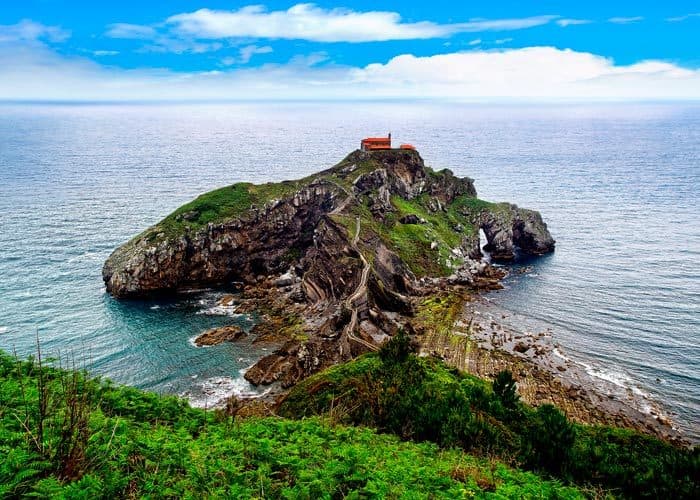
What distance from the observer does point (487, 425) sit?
25547 mm

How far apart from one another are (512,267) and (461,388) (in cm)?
5560

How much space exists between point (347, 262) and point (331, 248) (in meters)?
5.97

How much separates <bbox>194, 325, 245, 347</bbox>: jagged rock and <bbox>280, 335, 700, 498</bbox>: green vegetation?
22315 millimetres

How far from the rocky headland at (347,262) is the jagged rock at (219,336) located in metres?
0.25

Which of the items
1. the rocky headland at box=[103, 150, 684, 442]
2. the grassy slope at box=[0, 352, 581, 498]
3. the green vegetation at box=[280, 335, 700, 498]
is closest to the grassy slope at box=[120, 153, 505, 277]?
the rocky headland at box=[103, 150, 684, 442]

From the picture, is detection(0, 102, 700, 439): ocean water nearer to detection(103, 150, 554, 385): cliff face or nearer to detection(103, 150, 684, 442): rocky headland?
detection(103, 150, 684, 442): rocky headland

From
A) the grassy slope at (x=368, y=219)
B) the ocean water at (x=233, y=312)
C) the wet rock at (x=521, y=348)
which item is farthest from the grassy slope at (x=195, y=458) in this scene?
the grassy slope at (x=368, y=219)

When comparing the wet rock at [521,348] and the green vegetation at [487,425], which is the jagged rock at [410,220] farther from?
the green vegetation at [487,425]

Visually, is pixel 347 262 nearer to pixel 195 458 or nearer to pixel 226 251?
pixel 226 251

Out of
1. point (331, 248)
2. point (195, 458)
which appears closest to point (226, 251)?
point (331, 248)

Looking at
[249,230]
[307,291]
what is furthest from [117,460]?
[249,230]

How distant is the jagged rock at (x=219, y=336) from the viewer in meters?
57.2

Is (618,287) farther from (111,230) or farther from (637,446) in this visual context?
(111,230)

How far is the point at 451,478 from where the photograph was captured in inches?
661
